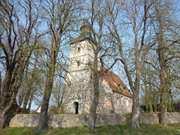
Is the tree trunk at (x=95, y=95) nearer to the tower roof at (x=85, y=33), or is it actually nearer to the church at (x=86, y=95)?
the tower roof at (x=85, y=33)

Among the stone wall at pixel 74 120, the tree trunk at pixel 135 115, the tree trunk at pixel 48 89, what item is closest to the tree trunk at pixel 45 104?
the tree trunk at pixel 48 89

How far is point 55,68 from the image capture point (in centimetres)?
2139

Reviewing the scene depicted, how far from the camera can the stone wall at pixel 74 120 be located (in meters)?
→ 25.3

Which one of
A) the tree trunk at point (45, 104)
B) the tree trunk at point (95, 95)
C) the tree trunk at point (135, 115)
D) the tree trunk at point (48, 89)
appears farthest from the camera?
the tree trunk at point (95, 95)

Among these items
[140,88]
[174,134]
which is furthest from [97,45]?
[174,134]

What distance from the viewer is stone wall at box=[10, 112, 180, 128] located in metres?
25.3

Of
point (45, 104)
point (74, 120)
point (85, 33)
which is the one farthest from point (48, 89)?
point (85, 33)

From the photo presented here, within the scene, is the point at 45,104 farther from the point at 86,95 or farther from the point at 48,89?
the point at 86,95

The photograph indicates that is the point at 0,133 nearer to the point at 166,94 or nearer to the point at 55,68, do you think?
the point at 55,68

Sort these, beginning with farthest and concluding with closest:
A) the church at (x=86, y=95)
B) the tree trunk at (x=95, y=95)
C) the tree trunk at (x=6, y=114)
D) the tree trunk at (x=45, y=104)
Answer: the church at (x=86, y=95) → the tree trunk at (x=95, y=95) → the tree trunk at (x=6, y=114) → the tree trunk at (x=45, y=104)

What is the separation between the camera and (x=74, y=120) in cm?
2558

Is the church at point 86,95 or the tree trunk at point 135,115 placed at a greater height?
the church at point 86,95

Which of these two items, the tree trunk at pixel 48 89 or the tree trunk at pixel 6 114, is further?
the tree trunk at pixel 6 114

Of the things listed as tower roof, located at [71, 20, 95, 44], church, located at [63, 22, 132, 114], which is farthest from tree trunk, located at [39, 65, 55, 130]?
church, located at [63, 22, 132, 114]
